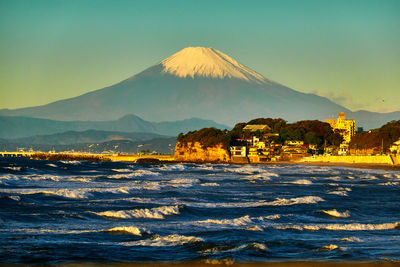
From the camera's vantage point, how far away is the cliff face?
164250mm

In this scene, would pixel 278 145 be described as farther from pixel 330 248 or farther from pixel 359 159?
pixel 330 248

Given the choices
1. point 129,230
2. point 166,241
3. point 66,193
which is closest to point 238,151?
point 66,193

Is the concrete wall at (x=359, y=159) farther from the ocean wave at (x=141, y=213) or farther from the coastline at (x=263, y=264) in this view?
the coastline at (x=263, y=264)

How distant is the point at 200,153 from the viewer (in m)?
168

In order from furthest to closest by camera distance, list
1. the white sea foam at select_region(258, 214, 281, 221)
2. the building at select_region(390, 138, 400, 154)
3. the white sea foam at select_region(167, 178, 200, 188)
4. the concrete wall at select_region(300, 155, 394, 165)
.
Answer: the building at select_region(390, 138, 400, 154) < the concrete wall at select_region(300, 155, 394, 165) < the white sea foam at select_region(167, 178, 200, 188) < the white sea foam at select_region(258, 214, 281, 221)

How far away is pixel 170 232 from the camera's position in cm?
2720

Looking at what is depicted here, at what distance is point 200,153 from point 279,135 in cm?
2600

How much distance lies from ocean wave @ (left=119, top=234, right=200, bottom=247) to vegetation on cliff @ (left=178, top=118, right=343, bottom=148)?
139 meters

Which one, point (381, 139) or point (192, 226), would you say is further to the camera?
point (381, 139)

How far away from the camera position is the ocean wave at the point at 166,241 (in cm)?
2383

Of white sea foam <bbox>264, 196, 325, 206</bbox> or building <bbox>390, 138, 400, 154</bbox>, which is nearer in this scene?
white sea foam <bbox>264, 196, 325, 206</bbox>

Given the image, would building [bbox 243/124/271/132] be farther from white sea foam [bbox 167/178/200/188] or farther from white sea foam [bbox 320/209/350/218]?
white sea foam [bbox 320/209/350/218]

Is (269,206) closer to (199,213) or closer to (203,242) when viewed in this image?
(199,213)

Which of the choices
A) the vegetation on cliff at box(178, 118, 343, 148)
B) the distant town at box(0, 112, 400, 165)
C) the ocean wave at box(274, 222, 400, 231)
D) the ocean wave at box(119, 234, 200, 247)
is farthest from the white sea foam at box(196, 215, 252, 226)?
the vegetation on cliff at box(178, 118, 343, 148)
